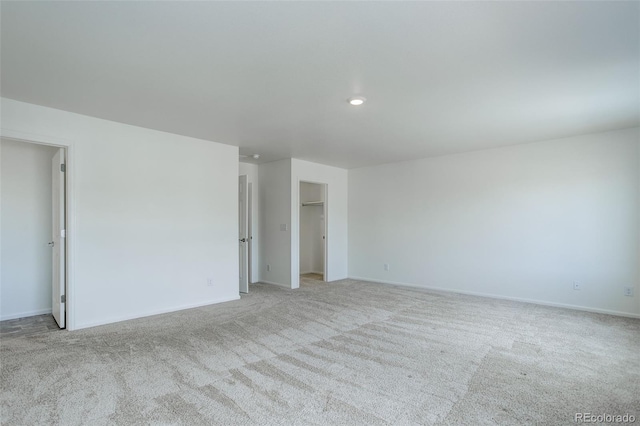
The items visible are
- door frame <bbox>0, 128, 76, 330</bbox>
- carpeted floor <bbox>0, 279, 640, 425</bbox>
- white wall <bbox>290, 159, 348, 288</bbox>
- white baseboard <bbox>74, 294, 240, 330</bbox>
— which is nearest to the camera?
carpeted floor <bbox>0, 279, 640, 425</bbox>

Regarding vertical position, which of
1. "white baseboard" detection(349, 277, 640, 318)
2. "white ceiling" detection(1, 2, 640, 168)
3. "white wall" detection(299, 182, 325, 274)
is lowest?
"white baseboard" detection(349, 277, 640, 318)

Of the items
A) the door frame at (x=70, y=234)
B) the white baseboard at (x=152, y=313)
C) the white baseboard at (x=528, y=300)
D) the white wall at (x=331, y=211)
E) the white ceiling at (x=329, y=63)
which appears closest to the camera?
the white ceiling at (x=329, y=63)

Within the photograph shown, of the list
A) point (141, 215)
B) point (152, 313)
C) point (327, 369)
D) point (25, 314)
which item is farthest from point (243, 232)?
point (327, 369)

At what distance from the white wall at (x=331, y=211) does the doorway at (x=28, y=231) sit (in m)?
3.49

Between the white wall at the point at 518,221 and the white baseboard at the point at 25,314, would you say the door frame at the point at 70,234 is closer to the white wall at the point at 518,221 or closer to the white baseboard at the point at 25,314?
the white baseboard at the point at 25,314

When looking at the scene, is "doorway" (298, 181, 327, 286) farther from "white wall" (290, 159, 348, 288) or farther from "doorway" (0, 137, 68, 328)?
"doorway" (0, 137, 68, 328)

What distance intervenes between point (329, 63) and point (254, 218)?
4.64m

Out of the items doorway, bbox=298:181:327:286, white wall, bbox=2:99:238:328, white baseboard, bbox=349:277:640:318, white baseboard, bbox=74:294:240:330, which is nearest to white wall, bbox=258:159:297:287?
white wall, bbox=2:99:238:328

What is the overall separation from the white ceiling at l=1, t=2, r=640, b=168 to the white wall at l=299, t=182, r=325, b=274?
13.1ft

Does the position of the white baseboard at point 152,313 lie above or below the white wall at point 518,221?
below

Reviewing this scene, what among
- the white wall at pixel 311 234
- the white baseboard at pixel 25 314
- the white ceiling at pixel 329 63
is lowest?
the white baseboard at pixel 25 314

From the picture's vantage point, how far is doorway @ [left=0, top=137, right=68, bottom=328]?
4.30 m

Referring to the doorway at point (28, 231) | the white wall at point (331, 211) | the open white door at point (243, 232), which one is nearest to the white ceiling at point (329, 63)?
the doorway at point (28, 231)

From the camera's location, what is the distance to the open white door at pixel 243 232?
5789mm
